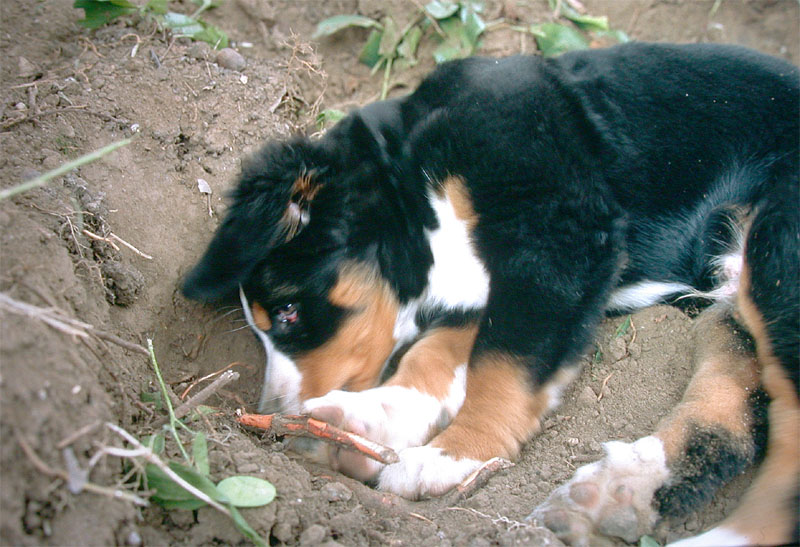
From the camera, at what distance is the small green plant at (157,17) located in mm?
3734

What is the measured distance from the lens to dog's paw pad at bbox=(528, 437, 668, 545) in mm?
2146

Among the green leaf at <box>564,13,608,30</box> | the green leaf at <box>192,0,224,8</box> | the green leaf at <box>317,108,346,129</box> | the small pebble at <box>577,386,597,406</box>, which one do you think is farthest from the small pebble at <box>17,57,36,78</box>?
the green leaf at <box>564,13,608,30</box>

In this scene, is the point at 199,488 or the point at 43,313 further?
the point at 199,488

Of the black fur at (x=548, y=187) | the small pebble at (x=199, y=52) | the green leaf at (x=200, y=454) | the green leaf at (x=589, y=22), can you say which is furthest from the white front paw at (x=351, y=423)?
the green leaf at (x=589, y=22)

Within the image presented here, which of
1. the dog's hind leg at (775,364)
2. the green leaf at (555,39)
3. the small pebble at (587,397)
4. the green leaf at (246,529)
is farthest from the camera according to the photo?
the green leaf at (555,39)

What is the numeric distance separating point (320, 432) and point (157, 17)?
2.68m

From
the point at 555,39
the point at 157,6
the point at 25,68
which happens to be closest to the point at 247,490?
the point at 25,68

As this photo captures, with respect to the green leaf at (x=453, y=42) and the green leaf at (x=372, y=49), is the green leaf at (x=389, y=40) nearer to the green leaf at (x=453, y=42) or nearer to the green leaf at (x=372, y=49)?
the green leaf at (x=372, y=49)

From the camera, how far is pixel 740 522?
2.14 m

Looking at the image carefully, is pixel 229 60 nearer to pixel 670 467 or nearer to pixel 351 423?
pixel 351 423

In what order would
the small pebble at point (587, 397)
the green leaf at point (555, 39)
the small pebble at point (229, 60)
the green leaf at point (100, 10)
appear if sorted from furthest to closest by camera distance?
the green leaf at point (555, 39) < the small pebble at point (229, 60) < the green leaf at point (100, 10) < the small pebble at point (587, 397)

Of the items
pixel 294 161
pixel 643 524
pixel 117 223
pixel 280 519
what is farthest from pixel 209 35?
pixel 643 524

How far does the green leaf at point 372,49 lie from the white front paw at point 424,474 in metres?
3.11

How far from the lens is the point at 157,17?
12.7ft
